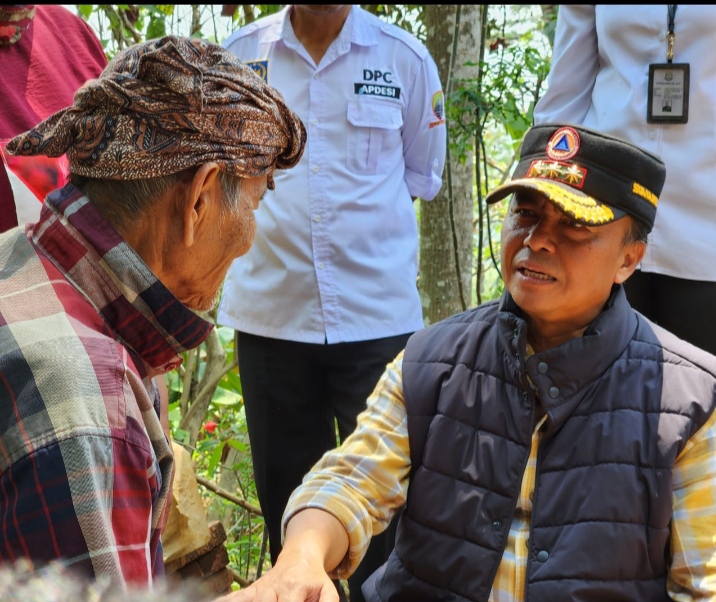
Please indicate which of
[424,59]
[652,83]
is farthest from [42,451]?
[424,59]

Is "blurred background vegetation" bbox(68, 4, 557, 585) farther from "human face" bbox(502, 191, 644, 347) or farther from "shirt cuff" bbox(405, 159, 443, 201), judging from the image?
"human face" bbox(502, 191, 644, 347)

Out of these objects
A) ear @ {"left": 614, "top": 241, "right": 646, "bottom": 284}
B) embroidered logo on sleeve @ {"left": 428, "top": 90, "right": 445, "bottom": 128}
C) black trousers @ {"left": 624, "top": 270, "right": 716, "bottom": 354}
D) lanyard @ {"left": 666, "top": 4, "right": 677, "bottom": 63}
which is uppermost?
lanyard @ {"left": 666, "top": 4, "right": 677, "bottom": 63}

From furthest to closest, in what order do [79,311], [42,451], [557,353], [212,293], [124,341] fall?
[557,353] → [212,293] → [124,341] → [79,311] → [42,451]

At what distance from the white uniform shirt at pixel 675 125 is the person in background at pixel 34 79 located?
151 cm

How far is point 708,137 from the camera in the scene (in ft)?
8.32

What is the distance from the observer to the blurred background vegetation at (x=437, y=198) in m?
3.78

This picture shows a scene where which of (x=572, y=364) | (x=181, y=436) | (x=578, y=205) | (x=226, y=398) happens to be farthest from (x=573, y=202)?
(x=226, y=398)

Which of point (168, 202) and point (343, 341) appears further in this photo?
point (343, 341)

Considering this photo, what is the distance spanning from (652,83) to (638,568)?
1.43 metres

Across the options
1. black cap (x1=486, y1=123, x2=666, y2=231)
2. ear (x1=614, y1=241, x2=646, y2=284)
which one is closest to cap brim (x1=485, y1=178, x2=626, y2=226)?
black cap (x1=486, y1=123, x2=666, y2=231)

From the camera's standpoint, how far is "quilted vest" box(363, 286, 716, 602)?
1801 millimetres

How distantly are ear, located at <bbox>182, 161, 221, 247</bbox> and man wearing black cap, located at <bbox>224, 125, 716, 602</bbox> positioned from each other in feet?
2.19

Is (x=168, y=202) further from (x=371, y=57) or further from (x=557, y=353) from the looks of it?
(x=371, y=57)

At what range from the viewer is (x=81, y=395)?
1.19 metres
